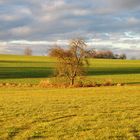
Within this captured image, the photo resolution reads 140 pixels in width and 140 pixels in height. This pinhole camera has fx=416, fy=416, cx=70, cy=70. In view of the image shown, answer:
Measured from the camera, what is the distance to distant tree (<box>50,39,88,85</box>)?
58469mm

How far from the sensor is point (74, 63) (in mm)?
58781

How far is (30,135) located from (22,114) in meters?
5.81

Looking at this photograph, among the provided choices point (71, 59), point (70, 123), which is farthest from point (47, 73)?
point (70, 123)

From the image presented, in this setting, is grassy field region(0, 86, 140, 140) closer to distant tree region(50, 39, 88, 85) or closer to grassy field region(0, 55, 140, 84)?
distant tree region(50, 39, 88, 85)

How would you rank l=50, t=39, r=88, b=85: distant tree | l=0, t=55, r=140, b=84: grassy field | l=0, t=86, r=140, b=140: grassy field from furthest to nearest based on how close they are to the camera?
1. l=0, t=55, r=140, b=84: grassy field
2. l=50, t=39, r=88, b=85: distant tree
3. l=0, t=86, r=140, b=140: grassy field

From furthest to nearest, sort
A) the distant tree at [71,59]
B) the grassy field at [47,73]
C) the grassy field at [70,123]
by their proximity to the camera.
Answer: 1. the grassy field at [47,73]
2. the distant tree at [71,59]
3. the grassy field at [70,123]

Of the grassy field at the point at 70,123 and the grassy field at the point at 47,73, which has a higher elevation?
the grassy field at the point at 70,123

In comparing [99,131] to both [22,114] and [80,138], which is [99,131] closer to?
[80,138]

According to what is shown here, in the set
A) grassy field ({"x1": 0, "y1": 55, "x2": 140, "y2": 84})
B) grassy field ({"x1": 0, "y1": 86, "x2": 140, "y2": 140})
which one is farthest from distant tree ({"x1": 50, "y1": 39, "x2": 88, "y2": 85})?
grassy field ({"x1": 0, "y1": 86, "x2": 140, "y2": 140})

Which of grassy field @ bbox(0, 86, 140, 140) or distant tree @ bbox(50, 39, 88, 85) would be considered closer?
grassy field @ bbox(0, 86, 140, 140)

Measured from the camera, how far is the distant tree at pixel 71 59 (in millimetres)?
58469

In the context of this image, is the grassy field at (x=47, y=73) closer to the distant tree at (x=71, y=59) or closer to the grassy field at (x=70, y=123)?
the distant tree at (x=71, y=59)

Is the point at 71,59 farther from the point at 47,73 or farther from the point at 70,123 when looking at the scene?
the point at 70,123

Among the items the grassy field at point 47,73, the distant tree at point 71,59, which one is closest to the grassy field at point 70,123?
the distant tree at point 71,59
